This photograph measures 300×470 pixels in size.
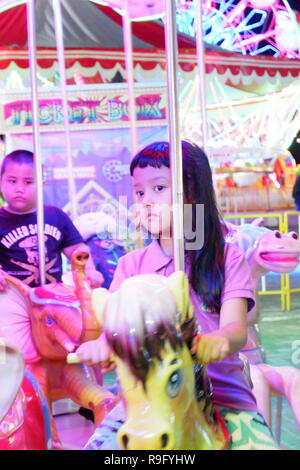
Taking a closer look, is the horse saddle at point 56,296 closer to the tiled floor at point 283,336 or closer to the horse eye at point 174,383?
the horse eye at point 174,383

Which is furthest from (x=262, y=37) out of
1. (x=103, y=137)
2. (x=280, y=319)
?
(x=280, y=319)

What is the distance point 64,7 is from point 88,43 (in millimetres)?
787

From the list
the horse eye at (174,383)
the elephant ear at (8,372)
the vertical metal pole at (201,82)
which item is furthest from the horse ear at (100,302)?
the vertical metal pole at (201,82)

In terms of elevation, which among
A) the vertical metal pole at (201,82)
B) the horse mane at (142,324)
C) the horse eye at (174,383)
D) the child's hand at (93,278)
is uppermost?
the vertical metal pole at (201,82)

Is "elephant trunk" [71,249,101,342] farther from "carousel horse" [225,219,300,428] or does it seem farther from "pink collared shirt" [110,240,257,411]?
"carousel horse" [225,219,300,428]

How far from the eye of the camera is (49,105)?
4.23 metres

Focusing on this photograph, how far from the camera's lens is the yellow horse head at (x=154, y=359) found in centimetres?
84

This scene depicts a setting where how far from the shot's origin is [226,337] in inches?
38.5

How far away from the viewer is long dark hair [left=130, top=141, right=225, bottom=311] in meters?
1.12

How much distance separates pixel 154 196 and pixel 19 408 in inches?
18.7

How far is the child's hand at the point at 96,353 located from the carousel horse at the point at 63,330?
49 centimetres

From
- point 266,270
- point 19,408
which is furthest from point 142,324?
point 266,270

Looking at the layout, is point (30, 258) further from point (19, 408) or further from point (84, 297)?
point (19, 408)

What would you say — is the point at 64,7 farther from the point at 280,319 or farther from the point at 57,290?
the point at 57,290
